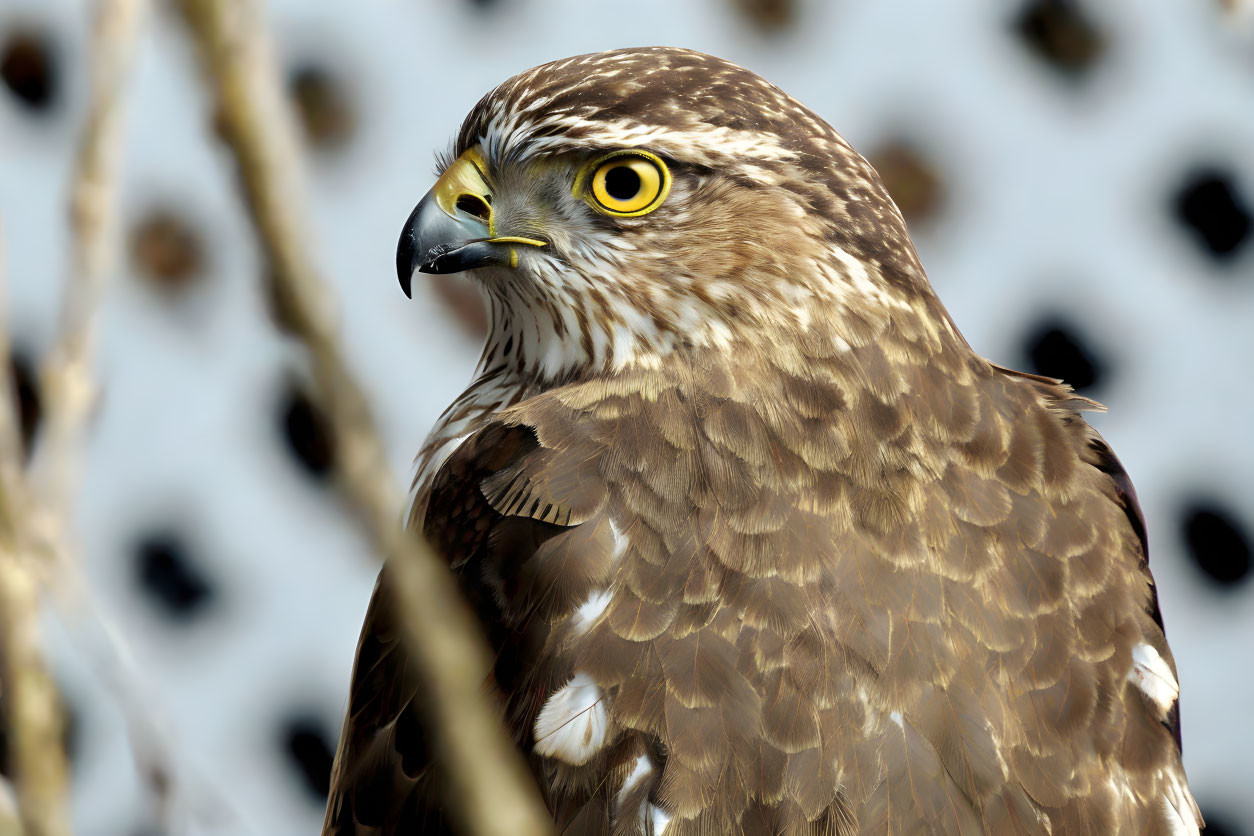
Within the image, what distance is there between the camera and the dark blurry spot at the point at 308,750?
3537 mm

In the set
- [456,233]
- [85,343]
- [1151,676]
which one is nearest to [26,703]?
[85,343]

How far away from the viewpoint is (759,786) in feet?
5.23

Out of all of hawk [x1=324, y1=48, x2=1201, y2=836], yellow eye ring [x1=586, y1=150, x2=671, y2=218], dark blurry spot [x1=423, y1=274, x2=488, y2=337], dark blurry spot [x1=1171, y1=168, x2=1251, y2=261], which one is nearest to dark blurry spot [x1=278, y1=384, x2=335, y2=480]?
dark blurry spot [x1=423, y1=274, x2=488, y2=337]

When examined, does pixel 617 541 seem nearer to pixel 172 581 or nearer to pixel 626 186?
pixel 626 186

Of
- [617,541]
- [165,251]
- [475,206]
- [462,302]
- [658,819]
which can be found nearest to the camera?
[658,819]

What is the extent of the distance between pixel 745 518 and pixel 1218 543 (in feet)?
8.16

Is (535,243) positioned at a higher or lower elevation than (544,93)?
lower

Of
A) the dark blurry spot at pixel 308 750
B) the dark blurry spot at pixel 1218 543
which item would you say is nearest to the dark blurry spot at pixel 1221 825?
the dark blurry spot at pixel 1218 543

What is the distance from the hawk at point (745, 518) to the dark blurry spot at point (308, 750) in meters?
1.54

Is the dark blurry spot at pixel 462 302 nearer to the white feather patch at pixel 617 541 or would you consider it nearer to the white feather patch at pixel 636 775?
the white feather patch at pixel 617 541

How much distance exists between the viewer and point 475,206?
6.84 feet

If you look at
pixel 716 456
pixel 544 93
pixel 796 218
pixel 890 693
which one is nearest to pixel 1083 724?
pixel 890 693

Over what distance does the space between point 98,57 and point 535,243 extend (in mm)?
1196

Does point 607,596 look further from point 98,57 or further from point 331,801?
point 98,57
